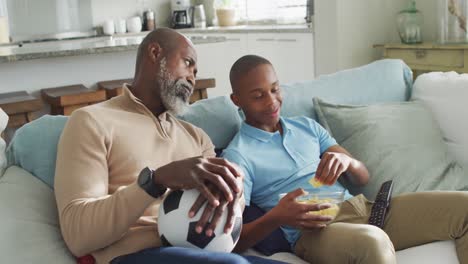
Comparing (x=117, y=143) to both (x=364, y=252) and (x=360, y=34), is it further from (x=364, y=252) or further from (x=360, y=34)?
(x=360, y=34)

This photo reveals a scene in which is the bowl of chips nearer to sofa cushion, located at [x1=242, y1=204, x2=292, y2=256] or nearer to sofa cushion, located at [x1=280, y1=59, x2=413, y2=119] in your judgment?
sofa cushion, located at [x1=242, y1=204, x2=292, y2=256]

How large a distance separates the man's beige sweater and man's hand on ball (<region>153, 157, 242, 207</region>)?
0.07 meters

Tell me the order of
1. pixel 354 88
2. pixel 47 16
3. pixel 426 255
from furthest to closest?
pixel 47 16
pixel 354 88
pixel 426 255

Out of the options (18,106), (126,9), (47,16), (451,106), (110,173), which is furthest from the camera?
(126,9)

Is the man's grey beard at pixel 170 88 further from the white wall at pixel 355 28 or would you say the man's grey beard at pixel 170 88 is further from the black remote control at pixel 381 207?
the white wall at pixel 355 28

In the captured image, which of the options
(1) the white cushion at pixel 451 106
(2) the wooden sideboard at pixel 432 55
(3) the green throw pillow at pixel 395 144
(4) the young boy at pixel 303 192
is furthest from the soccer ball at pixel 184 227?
(2) the wooden sideboard at pixel 432 55

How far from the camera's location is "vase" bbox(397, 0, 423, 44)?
4082mm

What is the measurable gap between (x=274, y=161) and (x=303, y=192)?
30 cm

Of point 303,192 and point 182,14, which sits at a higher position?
point 182,14

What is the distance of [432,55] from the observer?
378cm

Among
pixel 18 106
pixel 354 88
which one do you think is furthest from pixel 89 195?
pixel 18 106

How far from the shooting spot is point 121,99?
1.71m

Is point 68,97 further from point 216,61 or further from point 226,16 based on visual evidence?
point 226,16

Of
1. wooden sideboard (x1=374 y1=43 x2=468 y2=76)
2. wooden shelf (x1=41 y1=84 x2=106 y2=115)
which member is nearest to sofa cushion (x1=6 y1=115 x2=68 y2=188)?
wooden shelf (x1=41 y1=84 x2=106 y2=115)
